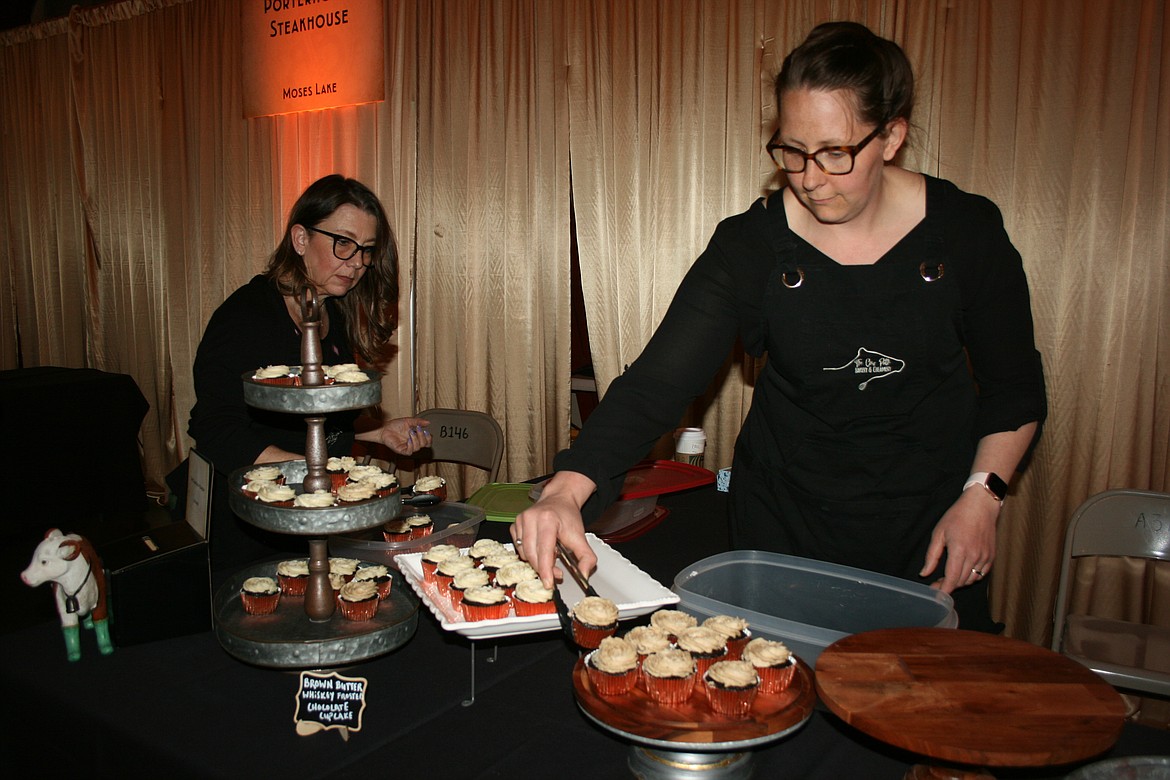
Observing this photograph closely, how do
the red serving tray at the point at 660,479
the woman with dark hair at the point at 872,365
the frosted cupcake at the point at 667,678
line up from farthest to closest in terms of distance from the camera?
the red serving tray at the point at 660,479 < the woman with dark hair at the point at 872,365 < the frosted cupcake at the point at 667,678

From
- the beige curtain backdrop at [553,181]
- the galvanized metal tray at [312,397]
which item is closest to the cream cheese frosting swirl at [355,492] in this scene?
the galvanized metal tray at [312,397]

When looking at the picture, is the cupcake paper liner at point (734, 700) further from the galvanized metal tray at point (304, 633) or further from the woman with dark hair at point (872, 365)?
the galvanized metal tray at point (304, 633)

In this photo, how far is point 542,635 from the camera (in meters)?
1.58

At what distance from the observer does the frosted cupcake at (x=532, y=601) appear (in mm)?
1437

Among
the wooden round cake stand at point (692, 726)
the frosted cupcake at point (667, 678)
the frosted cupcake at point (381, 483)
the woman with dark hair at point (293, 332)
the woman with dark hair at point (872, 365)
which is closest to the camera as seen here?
the wooden round cake stand at point (692, 726)

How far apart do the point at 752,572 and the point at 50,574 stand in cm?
131

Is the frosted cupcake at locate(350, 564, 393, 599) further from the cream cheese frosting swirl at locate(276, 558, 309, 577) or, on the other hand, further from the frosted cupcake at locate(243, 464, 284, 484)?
the frosted cupcake at locate(243, 464, 284, 484)

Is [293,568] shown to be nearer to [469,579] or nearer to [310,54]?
[469,579]

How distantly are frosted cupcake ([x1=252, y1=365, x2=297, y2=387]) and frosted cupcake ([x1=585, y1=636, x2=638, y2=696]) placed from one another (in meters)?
0.71

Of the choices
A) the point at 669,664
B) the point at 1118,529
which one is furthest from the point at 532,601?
the point at 1118,529

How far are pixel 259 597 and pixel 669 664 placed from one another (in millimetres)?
798

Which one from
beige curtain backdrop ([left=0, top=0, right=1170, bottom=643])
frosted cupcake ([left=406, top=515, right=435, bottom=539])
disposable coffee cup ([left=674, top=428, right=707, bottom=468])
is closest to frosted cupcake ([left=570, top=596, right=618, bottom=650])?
frosted cupcake ([left=406, top=515, right=435, bottom=539])

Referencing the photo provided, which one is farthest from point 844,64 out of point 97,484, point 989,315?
point 97,484

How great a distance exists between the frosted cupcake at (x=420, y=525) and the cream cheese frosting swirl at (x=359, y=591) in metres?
0.36
